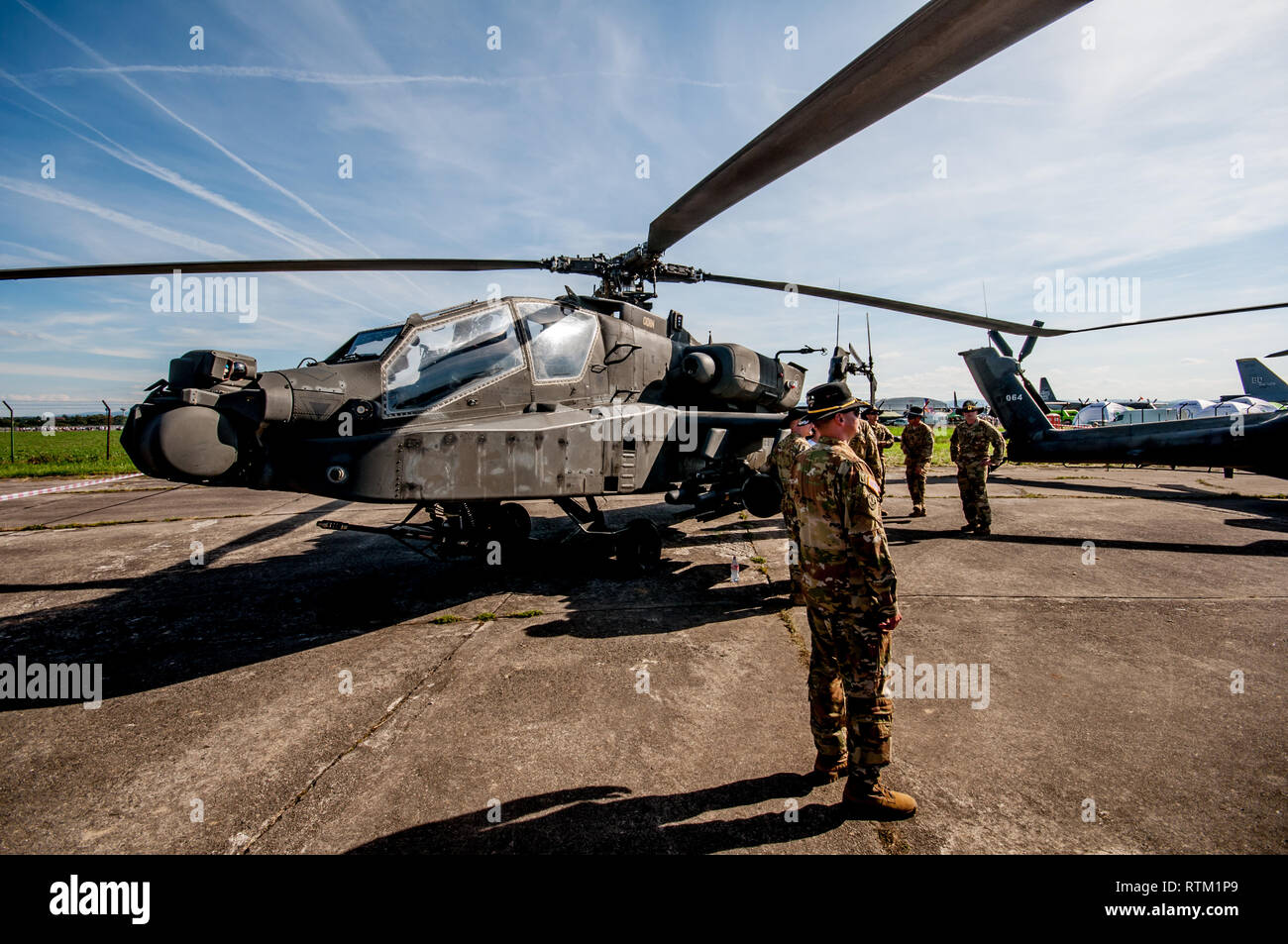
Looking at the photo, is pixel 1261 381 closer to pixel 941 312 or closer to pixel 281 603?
pixel 941 312

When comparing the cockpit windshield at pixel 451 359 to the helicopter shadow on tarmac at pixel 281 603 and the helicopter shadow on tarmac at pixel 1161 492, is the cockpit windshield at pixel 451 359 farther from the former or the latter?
the helicopter shadow on tarmac at pixel 1161 492

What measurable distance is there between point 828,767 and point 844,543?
3.50 ft

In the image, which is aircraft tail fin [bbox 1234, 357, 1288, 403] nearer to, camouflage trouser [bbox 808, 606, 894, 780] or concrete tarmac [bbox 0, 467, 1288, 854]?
concrete tarmac [bbox 0, 467, 1288, 854]

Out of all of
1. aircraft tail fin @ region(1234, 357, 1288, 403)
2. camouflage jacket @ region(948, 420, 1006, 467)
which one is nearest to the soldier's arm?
camouflage jacket @ region(948, 420, 1006, 467)

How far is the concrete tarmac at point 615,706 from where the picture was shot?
2.40 meters

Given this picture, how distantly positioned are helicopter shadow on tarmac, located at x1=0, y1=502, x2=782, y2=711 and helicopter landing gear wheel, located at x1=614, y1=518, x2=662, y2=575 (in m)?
0.16

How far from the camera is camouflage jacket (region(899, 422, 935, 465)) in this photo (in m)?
8.95

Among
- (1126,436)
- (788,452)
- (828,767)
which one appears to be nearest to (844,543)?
(828,767)

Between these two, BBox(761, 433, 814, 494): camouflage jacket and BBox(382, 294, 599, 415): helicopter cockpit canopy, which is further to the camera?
BBox(761, 433, 814, 494): camouflage jacket

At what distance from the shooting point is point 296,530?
8.74m

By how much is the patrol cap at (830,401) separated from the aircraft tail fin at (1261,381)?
3974 centimetres
